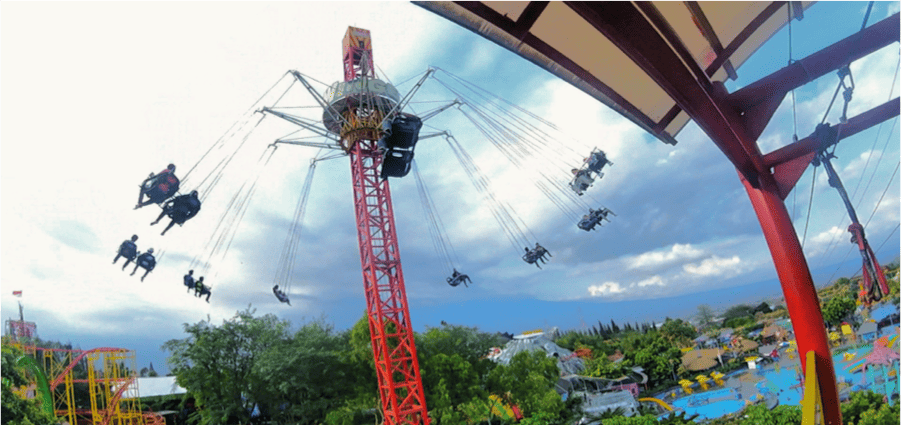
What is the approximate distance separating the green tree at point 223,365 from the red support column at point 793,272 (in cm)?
1913

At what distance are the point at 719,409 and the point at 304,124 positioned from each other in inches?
867

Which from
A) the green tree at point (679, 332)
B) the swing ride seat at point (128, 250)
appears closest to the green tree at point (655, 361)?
the green tree at point (679, 332)

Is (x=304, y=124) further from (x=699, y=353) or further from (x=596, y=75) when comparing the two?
(x=699, y=353)

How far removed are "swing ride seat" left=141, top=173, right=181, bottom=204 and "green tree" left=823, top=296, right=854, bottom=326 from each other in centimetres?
3194

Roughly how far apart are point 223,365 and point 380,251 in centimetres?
964

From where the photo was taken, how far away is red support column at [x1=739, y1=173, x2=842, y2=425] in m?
3.67

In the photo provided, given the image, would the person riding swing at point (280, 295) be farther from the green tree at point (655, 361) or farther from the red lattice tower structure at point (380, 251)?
the green tree at point (655, 361)

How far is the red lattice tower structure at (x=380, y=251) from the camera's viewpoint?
573 inches

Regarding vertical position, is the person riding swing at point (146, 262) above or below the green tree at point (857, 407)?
above

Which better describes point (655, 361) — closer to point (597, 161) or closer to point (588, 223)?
point (588, 223)

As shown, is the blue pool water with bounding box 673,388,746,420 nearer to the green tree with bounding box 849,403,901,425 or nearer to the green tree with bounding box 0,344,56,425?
the green tree with bounding box 849,403,901,425

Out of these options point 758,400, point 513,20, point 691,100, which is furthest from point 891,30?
point 758,400

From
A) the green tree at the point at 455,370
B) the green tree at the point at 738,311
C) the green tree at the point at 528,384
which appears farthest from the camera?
the green tree at the point at 738,311

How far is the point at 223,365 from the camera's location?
19453 mm
